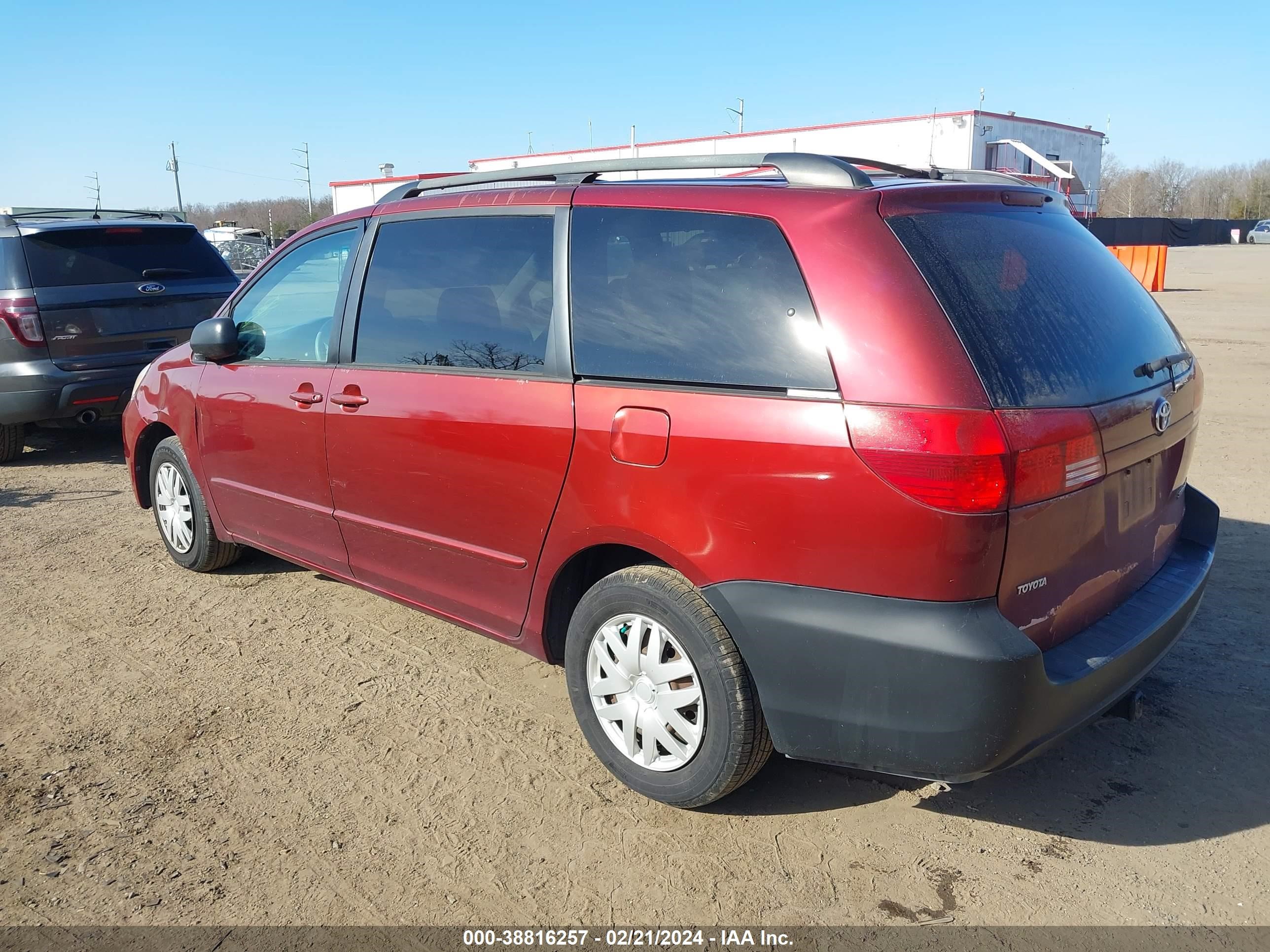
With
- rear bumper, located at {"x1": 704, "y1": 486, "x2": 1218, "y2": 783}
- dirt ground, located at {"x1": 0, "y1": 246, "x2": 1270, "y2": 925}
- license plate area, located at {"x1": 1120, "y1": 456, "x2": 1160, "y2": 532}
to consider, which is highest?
license plate area, located at {"x1": 1120, "y1": 456, "x2": 1160, "y2": 532}

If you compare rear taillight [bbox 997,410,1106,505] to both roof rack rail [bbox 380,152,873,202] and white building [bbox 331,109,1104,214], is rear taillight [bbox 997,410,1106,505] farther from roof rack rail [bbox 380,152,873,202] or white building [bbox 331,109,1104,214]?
white building [bbox 331,109,1104,214]

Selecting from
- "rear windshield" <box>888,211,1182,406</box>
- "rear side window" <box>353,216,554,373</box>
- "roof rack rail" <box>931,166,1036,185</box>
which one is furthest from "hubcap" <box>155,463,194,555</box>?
"rear windshield" <box>888,211,1182,406</box>

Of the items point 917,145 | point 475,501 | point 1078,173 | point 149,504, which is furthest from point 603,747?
point 1078,173

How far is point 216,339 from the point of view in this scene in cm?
441

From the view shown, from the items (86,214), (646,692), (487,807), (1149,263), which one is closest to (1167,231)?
(1149,263)

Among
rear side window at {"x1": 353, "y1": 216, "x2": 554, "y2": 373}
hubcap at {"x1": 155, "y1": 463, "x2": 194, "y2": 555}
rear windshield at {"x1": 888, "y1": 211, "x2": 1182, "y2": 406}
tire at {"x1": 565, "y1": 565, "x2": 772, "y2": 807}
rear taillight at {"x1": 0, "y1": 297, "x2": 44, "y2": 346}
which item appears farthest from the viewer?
rear taillight at {"x1": 0, "y1": 297, "x2": 44, "y2": 346}

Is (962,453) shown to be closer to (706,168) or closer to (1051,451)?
(1051,451)

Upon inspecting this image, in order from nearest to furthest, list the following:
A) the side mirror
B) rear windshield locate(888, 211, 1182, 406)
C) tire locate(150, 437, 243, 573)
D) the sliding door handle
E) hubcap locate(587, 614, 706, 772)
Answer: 1. rear windshield locate(888, 211, 1182, 406)
2. hubcap locate(587, 614, 706, 772)
3. the sliding door handle
4. the side mirror
5. tire locate(150, 437, 243, 573)

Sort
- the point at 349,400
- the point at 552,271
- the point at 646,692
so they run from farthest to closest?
the point at 349,400 < the point at 552,271 < the point at 646,692

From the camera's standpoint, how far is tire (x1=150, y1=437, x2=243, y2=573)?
508 cm

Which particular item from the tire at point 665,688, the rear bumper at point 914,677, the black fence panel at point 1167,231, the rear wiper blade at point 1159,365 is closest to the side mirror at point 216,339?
the tire at point 665,688

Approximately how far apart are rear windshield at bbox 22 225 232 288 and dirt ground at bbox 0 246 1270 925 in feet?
13.6

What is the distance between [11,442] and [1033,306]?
826 centimetres

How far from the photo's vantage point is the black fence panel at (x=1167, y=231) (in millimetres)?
50062
